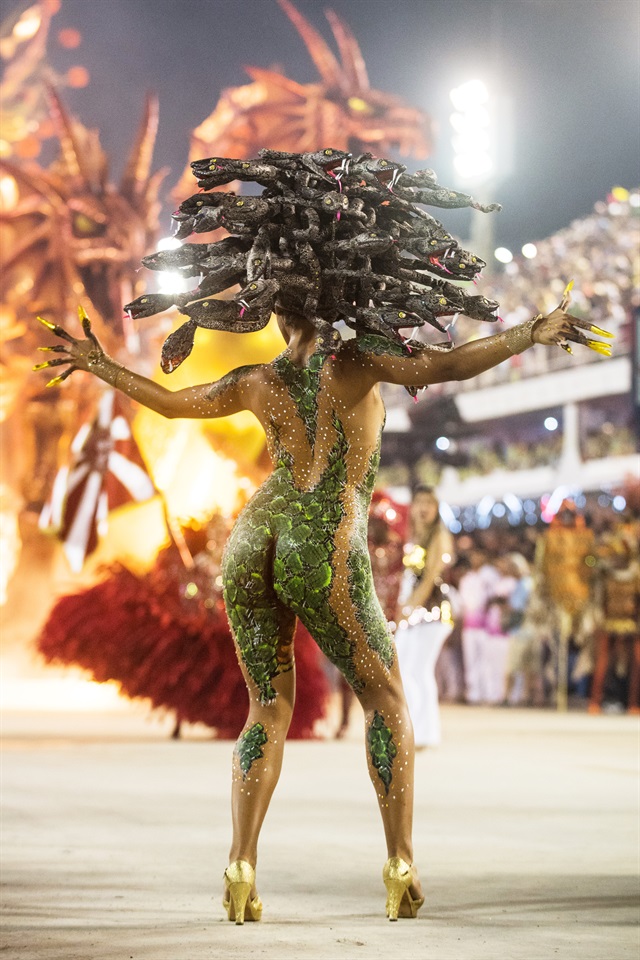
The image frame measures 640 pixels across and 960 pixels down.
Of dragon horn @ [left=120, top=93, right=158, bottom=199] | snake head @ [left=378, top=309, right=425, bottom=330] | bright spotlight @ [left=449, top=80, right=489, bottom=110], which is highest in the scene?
bright spotlight @ [left=449, top=80, right=489, bottom=110]

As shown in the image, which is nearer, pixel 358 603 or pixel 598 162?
pixel 358 603

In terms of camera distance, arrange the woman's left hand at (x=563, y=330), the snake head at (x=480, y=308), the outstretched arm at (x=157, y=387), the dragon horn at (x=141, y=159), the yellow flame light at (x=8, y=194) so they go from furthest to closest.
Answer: the yellow flame light at (x=8, y=194) → the dragon horn at (x=141, y=159) → the outstretched arm at (x=157, y=387) → the snake head at (x=480, y=308) → the woman's left hand at (x=563, y=330)

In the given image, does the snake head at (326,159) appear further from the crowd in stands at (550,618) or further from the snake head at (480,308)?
the crowd in stands at (550,618)

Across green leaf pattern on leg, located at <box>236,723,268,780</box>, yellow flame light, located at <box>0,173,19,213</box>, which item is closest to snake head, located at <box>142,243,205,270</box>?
green leaf pattern on leg, located at <box>236,723,268,780</box>

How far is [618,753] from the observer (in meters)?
8.45

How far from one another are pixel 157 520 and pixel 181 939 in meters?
12.7

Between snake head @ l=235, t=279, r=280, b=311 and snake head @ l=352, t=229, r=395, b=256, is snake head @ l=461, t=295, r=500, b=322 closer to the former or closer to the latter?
snake head @ l=352, t=229, r=395, b=256

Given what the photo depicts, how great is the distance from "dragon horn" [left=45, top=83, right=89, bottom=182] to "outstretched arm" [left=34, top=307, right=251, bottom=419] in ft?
48.5

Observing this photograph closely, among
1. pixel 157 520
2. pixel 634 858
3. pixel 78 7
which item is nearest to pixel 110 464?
pixel 157 520

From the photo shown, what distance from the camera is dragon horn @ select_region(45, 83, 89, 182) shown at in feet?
58.2

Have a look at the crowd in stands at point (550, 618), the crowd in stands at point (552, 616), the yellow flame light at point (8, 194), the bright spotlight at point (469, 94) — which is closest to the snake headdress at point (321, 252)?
the crowd in stands at point (552, 616)

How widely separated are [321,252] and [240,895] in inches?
65.4

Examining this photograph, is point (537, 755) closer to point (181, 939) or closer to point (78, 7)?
point (181, 939)

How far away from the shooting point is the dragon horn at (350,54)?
695 inches
